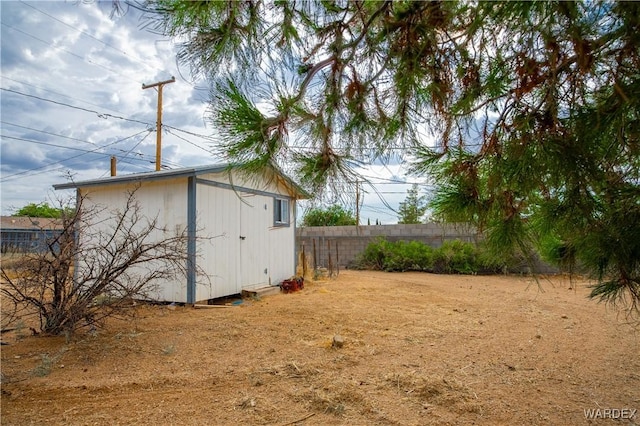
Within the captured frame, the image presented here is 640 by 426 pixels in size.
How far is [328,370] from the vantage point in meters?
3.44

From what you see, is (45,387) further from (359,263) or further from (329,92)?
(359,263)

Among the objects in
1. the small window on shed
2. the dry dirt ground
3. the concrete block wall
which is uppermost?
the small window on shed

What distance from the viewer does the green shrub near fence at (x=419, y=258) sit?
11.9m

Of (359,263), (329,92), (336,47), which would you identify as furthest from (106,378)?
(359,263)

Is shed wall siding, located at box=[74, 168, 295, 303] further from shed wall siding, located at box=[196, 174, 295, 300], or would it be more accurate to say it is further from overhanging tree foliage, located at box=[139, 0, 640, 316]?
overhanging tree foliage, located at box=[139, 0, 640, 316]

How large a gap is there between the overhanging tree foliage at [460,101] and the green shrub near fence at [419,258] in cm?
1014

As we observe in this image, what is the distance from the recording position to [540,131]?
1.66m

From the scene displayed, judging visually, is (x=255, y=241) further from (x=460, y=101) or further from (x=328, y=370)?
(x=460, y=101)

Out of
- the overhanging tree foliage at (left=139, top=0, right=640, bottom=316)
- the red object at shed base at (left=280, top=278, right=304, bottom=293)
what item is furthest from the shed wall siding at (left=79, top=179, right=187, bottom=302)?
the overhanging tree foliage at (left=139, top=0, right=640, bottom=316)

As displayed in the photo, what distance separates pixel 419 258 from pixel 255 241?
6474 mm

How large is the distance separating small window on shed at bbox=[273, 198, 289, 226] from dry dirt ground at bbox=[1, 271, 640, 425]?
11.1 ft

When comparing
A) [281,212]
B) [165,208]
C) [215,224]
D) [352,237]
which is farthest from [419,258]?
[165,208]

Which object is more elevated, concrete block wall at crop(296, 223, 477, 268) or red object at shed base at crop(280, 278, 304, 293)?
concrete block wall at crop(296, 223, 477, 268)

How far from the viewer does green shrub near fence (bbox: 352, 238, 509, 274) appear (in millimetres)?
11906
